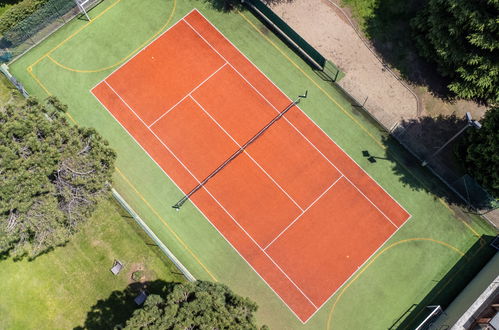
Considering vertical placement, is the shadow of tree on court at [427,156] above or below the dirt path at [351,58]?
below

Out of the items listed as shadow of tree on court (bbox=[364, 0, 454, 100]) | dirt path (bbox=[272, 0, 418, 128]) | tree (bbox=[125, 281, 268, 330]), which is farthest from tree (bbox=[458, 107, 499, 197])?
tree (bbox=[125, 281, 268, 330])

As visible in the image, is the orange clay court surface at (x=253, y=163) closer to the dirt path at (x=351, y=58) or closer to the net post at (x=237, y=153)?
the net post at (x=237, y=153)

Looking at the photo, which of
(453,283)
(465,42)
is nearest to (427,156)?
(465,42)

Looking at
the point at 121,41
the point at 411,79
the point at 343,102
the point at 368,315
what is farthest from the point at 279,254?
the point at 121,41

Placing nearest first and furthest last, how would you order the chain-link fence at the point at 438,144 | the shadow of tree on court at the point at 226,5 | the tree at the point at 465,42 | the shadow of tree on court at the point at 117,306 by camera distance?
the tree at the point at 465,42 < the shadow of tree on court at the point at 117,306 < the chain-link fence at the point at 438,144 < the shadow of tree on court at the point at 226,5

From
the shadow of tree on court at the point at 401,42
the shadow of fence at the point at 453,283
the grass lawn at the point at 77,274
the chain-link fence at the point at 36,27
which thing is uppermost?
the shadow of tree on court at the point at 401,42

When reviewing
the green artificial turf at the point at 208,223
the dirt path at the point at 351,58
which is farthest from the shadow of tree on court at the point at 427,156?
the dirt path at the point at 351,58

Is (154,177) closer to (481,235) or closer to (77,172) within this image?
(77,172)
